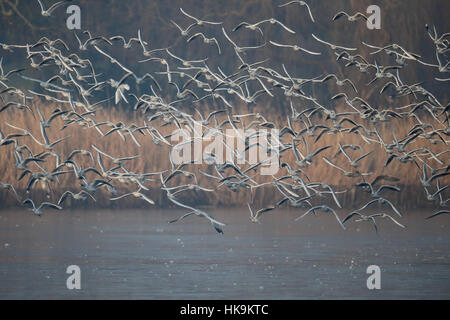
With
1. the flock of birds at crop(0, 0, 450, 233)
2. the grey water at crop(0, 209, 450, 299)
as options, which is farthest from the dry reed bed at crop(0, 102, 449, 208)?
the grey water at crop(0, 209, 450, 299)

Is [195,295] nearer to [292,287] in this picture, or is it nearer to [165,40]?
[292,287]

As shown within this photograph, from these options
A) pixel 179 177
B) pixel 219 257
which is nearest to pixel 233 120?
pixel 179 177

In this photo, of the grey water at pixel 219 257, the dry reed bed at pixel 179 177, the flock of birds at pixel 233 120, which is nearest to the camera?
the grey water at pixel 219 257

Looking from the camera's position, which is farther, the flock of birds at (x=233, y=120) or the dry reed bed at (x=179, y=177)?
the dry reed bed at (x=179, y=177)

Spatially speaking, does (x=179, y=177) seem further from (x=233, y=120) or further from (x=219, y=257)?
(x=219, y=257)

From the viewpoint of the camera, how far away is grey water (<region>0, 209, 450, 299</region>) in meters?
12.1

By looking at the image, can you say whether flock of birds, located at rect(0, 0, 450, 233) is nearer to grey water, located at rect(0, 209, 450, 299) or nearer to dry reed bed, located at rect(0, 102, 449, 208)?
dry reed bed, located at rect(0, 102, 449, 208)

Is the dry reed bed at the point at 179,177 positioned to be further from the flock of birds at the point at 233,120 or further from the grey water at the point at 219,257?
the grey water at the point at 219,257

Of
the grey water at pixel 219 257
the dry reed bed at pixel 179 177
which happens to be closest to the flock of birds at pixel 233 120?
the dry reed bed at pixel 179 177

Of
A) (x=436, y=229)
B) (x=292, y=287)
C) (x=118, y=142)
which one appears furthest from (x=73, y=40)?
(x=292, y=287)

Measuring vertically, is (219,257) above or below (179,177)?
below

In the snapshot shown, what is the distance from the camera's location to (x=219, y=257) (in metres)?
14.1

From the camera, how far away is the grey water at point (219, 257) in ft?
39.7

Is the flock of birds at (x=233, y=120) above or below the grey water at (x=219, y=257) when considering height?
above
